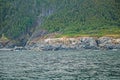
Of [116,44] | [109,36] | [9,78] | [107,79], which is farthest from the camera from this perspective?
[109,36]

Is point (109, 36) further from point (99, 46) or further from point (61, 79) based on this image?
point (61, 79)

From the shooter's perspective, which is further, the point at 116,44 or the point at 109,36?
the point at 109,36

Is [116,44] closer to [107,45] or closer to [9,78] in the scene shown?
[107,45]

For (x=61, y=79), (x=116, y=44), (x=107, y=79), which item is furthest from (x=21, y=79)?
(x=116, y=44)

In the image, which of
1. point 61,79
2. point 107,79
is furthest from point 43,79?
point 107,79

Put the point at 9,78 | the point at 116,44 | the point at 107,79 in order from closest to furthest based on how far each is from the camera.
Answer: the point at 107,79, the point at 9,78, the point at 116,44

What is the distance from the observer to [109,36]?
19838cm

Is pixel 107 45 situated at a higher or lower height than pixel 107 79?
lower

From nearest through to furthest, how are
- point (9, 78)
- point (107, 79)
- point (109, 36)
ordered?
point (107, 79) < point (9, 78) < point (109, 36)

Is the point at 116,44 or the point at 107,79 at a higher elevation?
the point at 107,79

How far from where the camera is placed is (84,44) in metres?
200

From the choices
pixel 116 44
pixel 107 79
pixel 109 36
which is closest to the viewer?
pixel 107 79

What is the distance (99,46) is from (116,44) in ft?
38.0

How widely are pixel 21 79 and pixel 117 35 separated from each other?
487ft
